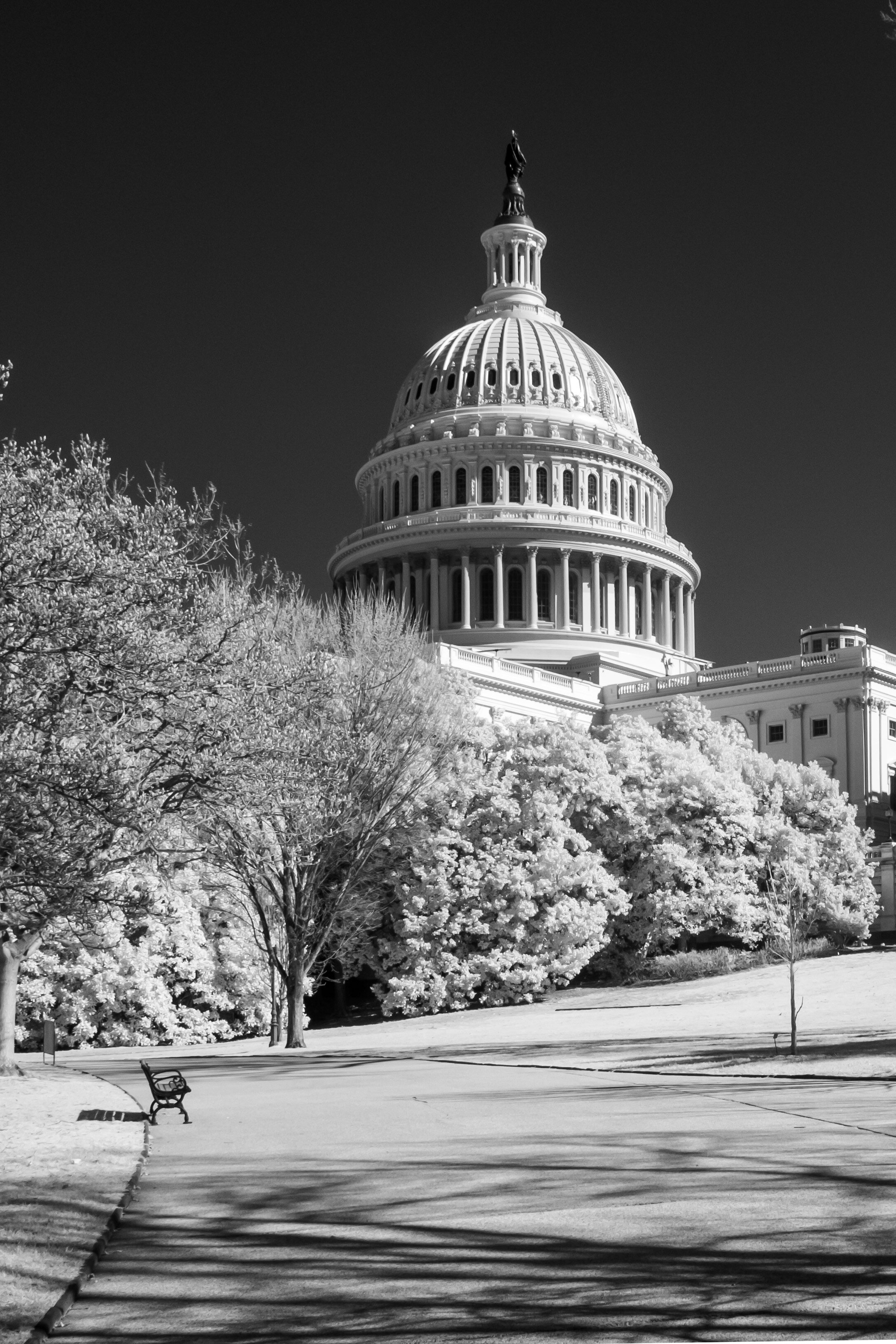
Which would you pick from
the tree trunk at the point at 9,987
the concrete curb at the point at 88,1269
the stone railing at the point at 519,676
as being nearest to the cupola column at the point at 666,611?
the stone railing at the point at 519,676

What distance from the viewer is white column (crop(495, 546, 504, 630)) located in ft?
370

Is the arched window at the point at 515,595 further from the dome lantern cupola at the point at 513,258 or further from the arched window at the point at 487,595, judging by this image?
the dome lantern cupola at the point at 513,258

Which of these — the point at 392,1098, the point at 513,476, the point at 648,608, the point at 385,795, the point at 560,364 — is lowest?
the point at 392,1098

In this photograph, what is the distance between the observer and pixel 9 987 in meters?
30.8

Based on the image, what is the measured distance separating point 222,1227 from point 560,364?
396ft

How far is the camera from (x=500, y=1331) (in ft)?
26.7

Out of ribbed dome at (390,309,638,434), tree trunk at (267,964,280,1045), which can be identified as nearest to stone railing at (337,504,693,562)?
ribbed dome at (390,309,638,434)

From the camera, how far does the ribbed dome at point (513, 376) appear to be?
125125 millimetres

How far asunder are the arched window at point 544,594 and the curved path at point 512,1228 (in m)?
97.4

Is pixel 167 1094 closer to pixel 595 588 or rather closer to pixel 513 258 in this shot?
pixel 595 588

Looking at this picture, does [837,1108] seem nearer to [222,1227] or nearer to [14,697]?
[222,1227]

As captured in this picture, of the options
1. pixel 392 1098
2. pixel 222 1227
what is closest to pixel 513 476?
pixel 392 1098

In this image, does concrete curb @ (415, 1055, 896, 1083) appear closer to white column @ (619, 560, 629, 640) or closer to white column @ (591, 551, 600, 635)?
white column @ (591, 551, 600, 635)

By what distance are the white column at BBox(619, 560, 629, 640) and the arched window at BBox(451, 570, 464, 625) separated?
12.0m
